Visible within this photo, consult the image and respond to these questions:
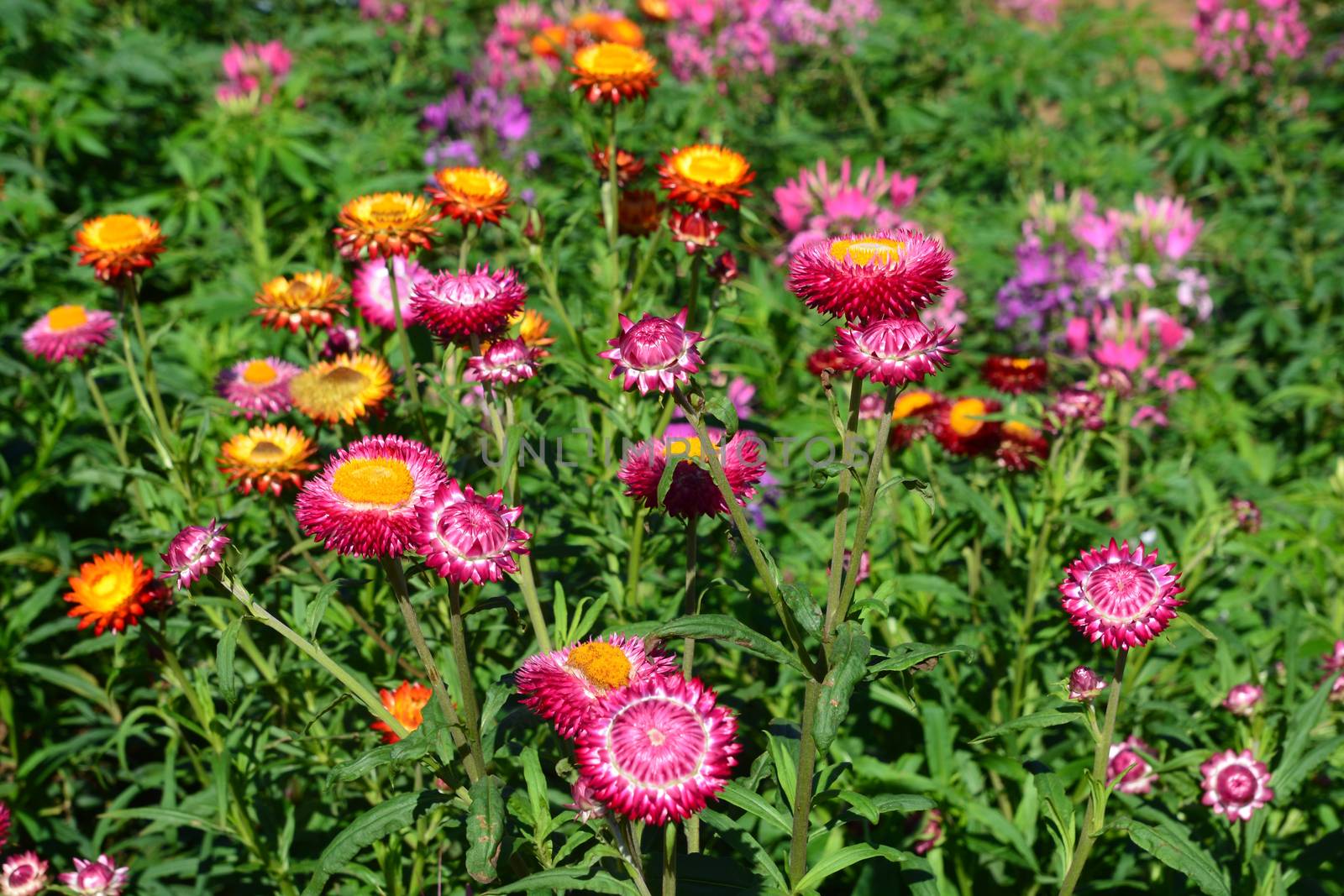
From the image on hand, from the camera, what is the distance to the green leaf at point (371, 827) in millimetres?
1587

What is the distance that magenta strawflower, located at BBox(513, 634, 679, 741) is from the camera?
4.96ft

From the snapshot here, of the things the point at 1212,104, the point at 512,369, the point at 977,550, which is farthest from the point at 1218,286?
the point at 512,369

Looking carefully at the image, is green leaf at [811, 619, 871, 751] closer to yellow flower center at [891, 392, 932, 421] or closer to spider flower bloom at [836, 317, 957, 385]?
spider flower bloom at [836, 317, 957, 385]

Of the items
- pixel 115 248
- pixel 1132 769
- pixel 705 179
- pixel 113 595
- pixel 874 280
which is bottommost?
pixel 1132 769

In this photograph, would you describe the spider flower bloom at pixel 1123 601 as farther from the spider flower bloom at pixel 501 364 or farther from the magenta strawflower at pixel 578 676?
the spider flower bloom at pixel 501 364

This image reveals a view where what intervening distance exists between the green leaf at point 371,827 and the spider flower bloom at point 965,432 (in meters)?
1.54

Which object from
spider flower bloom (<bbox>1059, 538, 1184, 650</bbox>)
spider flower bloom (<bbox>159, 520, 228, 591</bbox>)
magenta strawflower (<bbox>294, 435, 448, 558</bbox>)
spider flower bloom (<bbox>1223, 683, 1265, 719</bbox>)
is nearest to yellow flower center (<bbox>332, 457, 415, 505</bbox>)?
magenta strawflower (<bbox>294, 435, 448, 558</bbox>)

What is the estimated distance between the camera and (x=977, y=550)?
2666 millimetres

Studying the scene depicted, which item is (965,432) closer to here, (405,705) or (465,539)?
(405,705)

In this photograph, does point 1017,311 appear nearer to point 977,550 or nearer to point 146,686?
point 977,550

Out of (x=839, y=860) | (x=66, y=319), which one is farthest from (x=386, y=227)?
(x=839, y=860)

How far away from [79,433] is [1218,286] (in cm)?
462

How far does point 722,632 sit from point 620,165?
145cm

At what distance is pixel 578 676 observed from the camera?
5.10 feet
